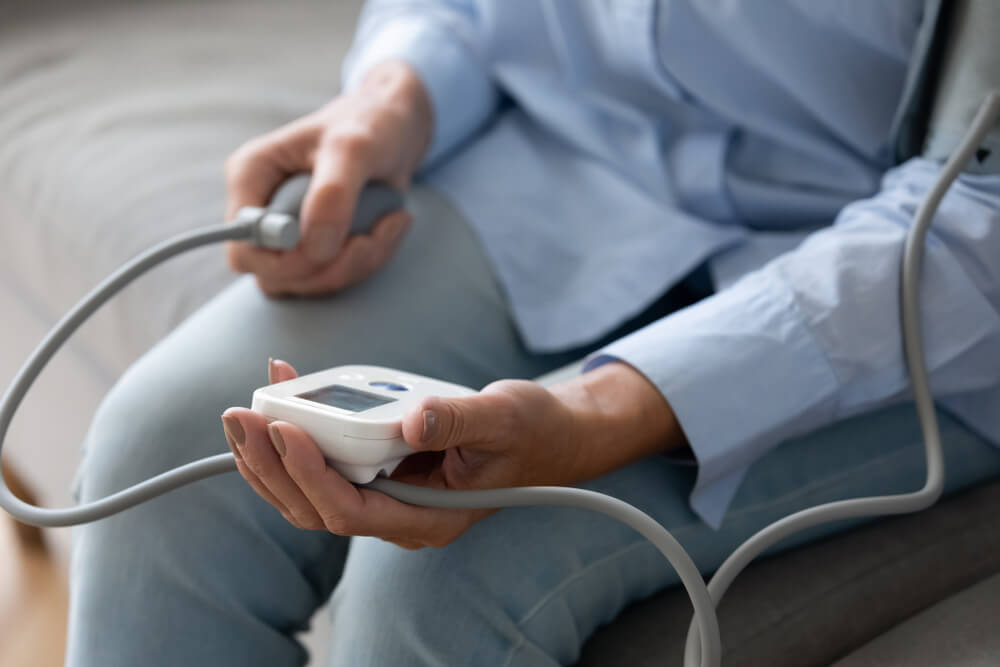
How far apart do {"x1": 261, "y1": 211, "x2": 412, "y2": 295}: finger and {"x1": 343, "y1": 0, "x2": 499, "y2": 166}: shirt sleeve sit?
0.40 ft

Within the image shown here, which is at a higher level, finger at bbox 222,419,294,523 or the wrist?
finger at bbox 222,419,294,523

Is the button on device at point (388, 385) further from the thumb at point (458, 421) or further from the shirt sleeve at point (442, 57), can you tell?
the shirt sleeve at point (442, 57)

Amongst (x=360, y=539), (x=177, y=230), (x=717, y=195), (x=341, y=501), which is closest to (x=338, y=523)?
(x=341, y=501)

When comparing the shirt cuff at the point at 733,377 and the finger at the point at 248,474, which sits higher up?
the finger at the point at 248,474

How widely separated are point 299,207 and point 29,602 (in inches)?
24.2

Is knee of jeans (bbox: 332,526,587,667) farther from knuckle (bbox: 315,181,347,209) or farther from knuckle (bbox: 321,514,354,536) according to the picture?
knuckle (bbox: 315,181,347,209)

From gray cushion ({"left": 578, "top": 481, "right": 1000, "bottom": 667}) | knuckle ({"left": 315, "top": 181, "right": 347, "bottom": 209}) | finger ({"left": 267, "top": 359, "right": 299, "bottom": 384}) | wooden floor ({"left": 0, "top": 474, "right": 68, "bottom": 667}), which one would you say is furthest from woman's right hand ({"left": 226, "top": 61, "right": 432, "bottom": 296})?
wooden floor ({"left": 0, "top": 474, "right": 68, "bottom": 667})

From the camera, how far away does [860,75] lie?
1.81ft

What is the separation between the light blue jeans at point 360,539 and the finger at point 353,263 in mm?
11

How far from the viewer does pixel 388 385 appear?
1.31ft

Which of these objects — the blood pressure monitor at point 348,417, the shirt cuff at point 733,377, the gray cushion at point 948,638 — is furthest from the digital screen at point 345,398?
the gray cushion at point 948,638

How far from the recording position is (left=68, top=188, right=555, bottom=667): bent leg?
462mm

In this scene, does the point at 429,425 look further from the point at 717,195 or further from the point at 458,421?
the point at 717,195

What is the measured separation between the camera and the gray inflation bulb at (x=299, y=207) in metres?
0.52
